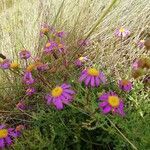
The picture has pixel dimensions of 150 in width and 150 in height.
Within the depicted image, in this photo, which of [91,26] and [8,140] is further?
[91,26]

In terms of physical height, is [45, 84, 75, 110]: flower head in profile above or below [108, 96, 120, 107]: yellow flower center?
above

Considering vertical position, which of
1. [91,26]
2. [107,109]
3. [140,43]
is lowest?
[107,109]

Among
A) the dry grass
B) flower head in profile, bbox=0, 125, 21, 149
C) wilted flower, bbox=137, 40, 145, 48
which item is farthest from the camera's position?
the dry grass

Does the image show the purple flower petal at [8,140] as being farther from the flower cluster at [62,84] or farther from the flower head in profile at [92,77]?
the flower head in profile at [92,77]

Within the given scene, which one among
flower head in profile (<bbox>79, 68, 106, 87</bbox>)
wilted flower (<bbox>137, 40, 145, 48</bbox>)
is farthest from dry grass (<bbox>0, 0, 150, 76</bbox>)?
flower head in profile (<bbox>79, 68, 106, 87</bbox>)

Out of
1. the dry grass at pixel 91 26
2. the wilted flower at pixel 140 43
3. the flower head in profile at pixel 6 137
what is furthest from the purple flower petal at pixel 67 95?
the wilted flower at pixel 140 43

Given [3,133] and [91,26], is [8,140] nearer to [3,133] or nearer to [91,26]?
[3,133]

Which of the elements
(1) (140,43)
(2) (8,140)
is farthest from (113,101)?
(1) (140,43)

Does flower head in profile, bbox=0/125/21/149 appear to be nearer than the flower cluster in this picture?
No

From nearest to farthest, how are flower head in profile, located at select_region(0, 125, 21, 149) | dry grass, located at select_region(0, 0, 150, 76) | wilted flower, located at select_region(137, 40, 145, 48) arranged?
flower head in profile, located at select_region(0, 125, 21, 149) → wilted flower, located at select_region(137, 40, 145, 48) → dry grass, located at select_region(0, 0, 150, 76)

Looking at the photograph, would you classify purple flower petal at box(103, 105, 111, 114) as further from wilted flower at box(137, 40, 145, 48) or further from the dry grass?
wilted flower at box(137, 40, 145, 48)

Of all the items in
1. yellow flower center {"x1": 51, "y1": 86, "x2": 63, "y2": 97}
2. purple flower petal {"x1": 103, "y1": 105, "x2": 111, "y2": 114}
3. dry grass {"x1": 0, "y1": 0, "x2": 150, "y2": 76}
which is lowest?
purple flower petal {"x1": 103, "y1": 105, "x2": 111, "y2": 114}
